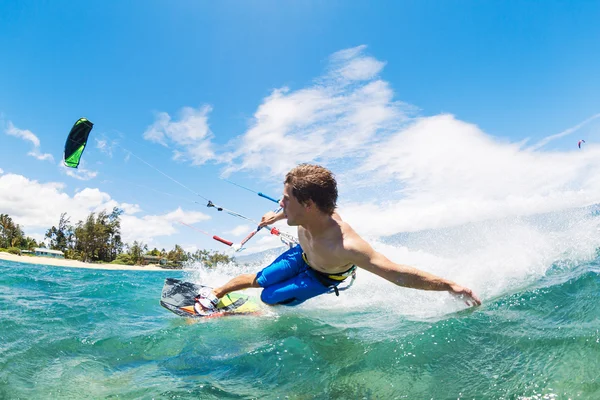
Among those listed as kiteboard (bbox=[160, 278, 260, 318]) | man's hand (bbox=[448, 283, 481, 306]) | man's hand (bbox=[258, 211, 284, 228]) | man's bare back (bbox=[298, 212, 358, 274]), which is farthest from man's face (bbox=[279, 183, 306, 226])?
kiteboard (bbox=[160, 278, 260, 318])

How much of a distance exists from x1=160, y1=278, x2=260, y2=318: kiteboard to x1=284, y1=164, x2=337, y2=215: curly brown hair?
3393 millimetres

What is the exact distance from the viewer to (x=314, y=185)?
159 inches

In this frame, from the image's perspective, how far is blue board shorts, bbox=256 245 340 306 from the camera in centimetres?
502

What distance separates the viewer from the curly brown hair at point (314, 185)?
159 inches

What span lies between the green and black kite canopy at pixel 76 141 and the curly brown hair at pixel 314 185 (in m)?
9.70

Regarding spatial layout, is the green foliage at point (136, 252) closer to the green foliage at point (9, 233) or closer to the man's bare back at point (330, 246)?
the green foliage at point (9, 233)

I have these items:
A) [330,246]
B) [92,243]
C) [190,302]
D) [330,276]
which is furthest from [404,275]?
[92,243]

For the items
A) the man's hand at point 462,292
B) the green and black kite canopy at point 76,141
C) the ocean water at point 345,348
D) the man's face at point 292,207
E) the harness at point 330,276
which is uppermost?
the green and black kite canopy at point 76,141

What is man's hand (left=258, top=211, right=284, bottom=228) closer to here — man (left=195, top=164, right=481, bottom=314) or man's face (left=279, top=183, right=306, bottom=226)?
man (left=195, top=164, right=481, bottom=314)

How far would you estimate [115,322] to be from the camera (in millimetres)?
6301

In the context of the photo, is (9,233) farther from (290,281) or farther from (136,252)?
(290,281)

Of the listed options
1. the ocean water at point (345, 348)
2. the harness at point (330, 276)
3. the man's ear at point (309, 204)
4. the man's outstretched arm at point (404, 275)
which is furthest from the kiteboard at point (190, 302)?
the man's outstretched arm at point (404, 275)

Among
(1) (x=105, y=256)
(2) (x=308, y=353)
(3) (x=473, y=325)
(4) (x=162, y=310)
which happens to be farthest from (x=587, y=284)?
(1) (x=105, y=256)

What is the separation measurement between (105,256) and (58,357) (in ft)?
263
